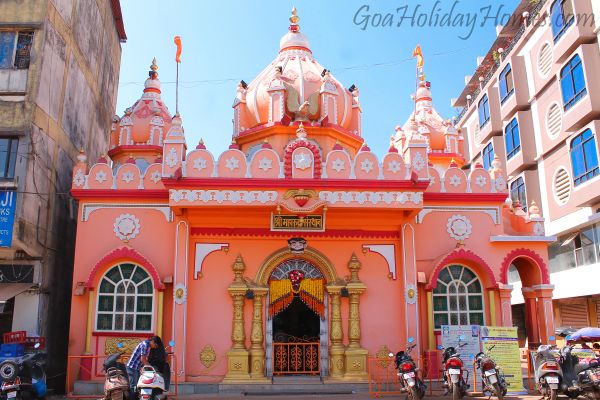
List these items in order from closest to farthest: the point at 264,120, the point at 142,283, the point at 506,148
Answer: the point at 142,283 → the point at 264,120 → the point at 506,148

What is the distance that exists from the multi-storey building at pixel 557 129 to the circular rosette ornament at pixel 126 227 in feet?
33.0

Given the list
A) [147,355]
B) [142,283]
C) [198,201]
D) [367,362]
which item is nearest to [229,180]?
[198,201]

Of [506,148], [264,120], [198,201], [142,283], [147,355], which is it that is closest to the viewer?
[147,355]

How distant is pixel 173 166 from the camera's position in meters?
12.3

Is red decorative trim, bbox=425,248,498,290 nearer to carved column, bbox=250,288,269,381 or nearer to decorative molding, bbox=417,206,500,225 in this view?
decorative molding, bbox=417,206,500,225

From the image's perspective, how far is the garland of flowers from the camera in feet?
41.9

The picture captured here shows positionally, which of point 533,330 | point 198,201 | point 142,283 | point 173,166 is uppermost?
point 173,166

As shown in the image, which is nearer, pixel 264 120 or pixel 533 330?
pixel 533 330

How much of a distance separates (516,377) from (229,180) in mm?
7365

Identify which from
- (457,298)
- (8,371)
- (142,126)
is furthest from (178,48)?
(457,298)

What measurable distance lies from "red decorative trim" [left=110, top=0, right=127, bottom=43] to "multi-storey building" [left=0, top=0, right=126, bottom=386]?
3836 millimetres

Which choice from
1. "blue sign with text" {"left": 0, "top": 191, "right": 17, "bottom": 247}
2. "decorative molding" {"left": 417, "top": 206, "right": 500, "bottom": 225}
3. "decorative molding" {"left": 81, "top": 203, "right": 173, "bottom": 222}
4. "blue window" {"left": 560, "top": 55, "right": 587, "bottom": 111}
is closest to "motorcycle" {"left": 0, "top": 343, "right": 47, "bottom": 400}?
"blue sign with text" {"left": 0, "top": 191, "right": 17, "bottom": 247}

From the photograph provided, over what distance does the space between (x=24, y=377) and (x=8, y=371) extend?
0.54 meters

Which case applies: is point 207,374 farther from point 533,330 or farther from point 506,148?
point 506,148
